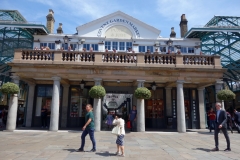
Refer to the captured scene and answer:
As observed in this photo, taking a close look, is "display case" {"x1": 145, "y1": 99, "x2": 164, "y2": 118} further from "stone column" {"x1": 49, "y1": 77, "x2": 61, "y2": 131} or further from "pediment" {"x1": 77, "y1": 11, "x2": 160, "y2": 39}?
"stone column" {"x1": 49, "y1": 77, "x2": 61, "y2": 131}

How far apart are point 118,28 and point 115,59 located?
8.39 meters

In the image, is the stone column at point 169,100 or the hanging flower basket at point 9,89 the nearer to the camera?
the hanging flower basket at point 9,89

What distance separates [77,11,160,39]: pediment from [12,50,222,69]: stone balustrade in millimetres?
7458

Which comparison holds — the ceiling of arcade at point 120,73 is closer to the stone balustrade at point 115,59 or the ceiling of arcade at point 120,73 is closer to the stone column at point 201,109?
the stone balustrade at point 115,59

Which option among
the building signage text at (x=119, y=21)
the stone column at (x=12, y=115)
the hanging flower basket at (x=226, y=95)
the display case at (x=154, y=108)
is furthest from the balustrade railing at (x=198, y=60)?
the stone column at (x=12, y=115)

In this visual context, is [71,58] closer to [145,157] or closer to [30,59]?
→ [30,59]

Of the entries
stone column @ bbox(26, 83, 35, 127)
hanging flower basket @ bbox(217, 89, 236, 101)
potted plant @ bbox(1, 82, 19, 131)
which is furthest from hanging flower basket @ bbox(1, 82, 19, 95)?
hanging flower basket @ bbox(217, 89, 236, 101)

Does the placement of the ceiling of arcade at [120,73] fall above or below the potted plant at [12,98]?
above

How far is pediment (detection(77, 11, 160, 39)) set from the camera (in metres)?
20.0

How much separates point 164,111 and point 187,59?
203 inches

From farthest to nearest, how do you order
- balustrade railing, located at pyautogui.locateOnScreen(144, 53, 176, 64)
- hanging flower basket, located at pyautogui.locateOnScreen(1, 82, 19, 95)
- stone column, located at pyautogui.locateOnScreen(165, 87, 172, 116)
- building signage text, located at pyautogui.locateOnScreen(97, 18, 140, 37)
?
building signage text, located at pyautogui.locateOnScreen(97, 18, 140, 37)
stone column, located at pyautogui.locateOnScreen(165, 87, 172, 116)
balustrade railing, located at pyautogui.locateOnScreen(144, 53, 176, 64)
hanging flower basket, located at pyautogui.locateOnScreen(1, 82, 19, 95)

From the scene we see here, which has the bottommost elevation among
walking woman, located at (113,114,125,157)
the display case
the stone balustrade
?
walking woman, located at (113,114,125,157)

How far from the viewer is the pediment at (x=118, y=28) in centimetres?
2002

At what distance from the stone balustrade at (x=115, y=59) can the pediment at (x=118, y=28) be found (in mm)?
7458
